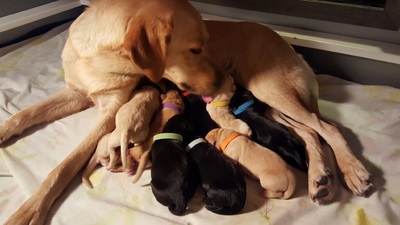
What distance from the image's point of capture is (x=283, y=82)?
5.36 feet

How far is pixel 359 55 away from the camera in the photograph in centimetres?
188

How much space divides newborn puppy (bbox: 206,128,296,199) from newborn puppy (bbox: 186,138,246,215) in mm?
58

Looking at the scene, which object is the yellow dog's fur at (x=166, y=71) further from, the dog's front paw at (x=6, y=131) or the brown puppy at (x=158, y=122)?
the brown puppy at (x=158, y=122)

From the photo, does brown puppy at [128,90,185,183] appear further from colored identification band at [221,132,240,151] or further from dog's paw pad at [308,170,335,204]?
dog's paw pad at [308,170,335,204]

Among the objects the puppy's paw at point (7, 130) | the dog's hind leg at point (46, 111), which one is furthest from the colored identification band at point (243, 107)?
the puppy's paw at point (7, 130)

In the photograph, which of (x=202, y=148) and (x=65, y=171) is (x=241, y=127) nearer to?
(x=202, y=148)

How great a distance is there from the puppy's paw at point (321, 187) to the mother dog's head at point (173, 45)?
0.59m

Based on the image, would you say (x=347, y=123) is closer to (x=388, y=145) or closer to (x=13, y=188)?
(x=388, y=145)

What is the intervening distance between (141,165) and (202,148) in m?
0.27

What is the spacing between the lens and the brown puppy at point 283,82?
1377 mm

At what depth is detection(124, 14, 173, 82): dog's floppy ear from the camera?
49.4 inches

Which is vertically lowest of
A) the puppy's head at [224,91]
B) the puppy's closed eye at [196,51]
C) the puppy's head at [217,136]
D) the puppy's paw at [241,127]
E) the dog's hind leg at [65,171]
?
the dog's hind leg at [65,171]

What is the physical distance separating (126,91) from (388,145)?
4.16 feet

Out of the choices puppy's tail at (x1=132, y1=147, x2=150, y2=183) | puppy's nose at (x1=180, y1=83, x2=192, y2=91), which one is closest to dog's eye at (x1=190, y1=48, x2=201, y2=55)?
puppy's nose at (x1=180, y1=83, x2=192, y2=91)
